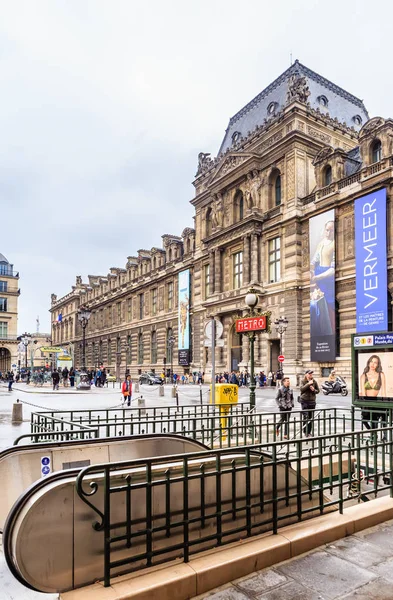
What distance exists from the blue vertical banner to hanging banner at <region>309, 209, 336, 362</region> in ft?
6.44

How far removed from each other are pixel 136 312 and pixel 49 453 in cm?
5598

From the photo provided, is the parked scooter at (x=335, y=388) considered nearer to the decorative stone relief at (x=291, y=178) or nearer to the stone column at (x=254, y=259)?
the stone column at (x=254, y=259)

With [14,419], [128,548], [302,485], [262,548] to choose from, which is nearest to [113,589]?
[128,548]

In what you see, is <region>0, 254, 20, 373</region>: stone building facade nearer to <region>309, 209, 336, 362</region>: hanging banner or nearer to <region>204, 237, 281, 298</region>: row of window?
<region>204, 237, 281, 298</region>: row of window

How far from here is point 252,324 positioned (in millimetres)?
12859

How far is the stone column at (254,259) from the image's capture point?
3553 cm

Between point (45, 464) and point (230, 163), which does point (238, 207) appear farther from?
point (45, 464)

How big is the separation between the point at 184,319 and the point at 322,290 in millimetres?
19227

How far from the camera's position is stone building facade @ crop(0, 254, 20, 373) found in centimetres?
8075

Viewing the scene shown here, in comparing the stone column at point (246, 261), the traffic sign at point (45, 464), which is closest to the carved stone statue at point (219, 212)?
the stone column at point (246, 261)

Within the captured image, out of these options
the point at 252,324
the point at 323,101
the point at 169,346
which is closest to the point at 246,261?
the point at 323,101

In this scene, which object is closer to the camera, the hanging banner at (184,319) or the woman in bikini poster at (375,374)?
the woman in bikini poster at (375,374)

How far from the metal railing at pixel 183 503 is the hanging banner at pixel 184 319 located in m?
41.1

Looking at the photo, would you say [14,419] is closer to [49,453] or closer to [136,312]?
[49,453]
